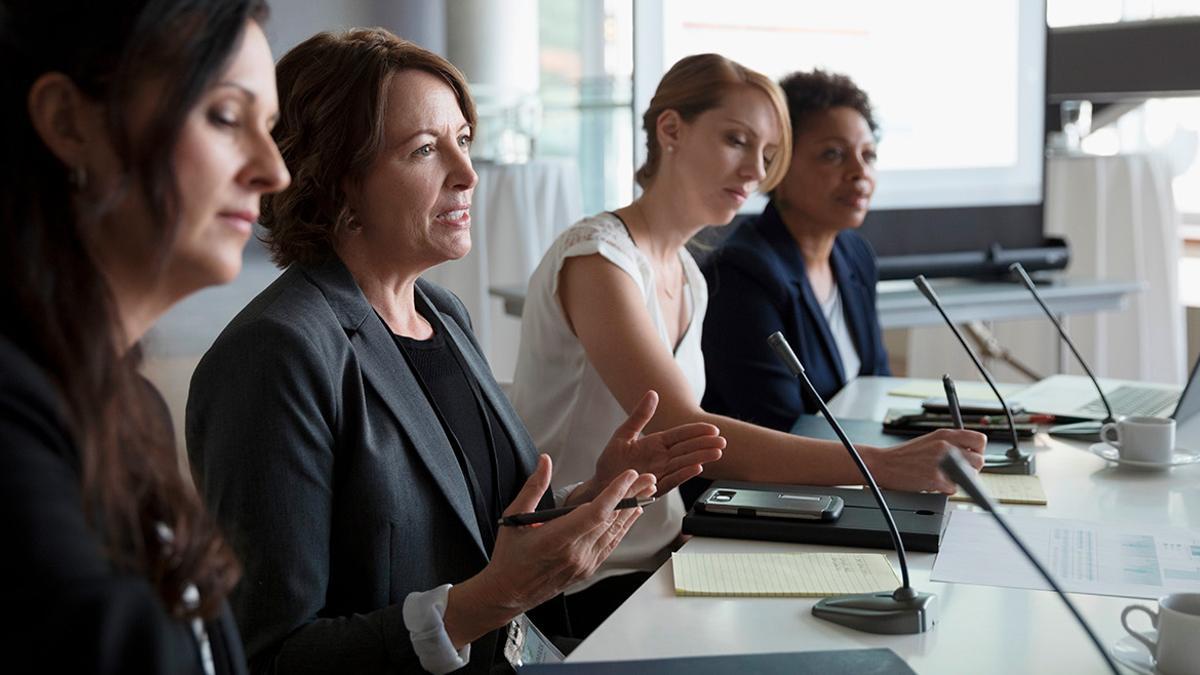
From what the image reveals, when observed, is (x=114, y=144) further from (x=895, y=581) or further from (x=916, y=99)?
(x=916, y=99)

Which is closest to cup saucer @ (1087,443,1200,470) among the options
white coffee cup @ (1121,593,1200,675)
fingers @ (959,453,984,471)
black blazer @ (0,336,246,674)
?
fingers @ (959,453,984,471)

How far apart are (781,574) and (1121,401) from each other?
1.36 metres

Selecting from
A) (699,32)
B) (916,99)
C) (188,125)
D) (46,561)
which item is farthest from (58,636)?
(916,99)

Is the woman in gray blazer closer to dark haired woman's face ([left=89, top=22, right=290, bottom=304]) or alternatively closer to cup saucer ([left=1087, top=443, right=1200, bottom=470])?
dark haired woman's face ([left=89, top=22, right=290, bottom=304])

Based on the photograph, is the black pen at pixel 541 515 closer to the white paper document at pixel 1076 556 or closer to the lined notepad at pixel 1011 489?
the white paper document at pixel 1076 556

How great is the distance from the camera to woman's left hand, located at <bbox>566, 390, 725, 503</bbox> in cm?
164

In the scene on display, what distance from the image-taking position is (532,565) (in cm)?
133

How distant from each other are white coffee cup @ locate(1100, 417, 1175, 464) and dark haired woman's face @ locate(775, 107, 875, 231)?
2.91 ft

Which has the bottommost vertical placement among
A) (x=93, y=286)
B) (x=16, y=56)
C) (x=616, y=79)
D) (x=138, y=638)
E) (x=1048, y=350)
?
(x=1048, y=350)

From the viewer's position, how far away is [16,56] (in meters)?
0.77

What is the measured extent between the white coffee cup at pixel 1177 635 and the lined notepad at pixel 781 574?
0.30 meters

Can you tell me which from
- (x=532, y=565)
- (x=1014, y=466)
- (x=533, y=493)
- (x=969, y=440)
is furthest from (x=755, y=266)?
(x=532, y=565)

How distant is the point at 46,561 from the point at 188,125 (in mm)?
301

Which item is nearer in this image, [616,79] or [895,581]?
[895,581]
